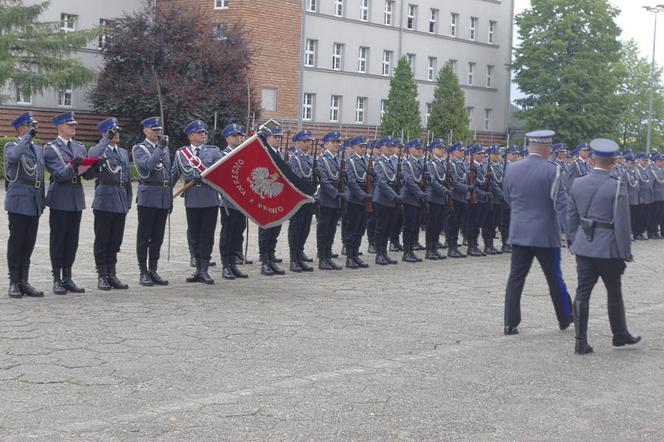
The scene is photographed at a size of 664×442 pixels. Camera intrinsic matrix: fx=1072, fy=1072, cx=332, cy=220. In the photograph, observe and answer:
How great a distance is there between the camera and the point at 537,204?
32.7 feet

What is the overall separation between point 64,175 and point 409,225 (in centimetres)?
677

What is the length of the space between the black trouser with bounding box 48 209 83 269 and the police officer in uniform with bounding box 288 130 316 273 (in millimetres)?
3775

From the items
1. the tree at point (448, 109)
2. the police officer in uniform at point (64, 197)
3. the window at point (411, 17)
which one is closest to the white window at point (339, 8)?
the window at point (411, 17)

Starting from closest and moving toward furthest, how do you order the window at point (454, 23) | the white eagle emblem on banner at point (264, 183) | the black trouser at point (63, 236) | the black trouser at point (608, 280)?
the black trouser at point (608, 280) < the black trouser at point (63, 236) < the white eagle emblem on banner at point (264, 183) < the window at point (454, 23)

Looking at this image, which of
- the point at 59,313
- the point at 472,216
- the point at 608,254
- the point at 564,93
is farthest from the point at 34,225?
the point at 564,93

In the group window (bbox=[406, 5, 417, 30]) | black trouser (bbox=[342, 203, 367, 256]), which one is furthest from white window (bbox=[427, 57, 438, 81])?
black trouser (bbox=[342, 203, 367, 256])

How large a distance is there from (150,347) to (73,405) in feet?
6.27

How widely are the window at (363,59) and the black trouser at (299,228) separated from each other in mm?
41491

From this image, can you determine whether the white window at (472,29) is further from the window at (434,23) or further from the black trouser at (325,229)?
Result: the black trouser at (325,229)

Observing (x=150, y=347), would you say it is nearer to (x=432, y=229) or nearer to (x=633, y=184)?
(x=432, y=229)

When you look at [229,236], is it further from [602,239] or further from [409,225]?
[602,239]

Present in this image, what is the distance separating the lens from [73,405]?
6.80 metres

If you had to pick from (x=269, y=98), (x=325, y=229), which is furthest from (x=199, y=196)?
(x=269, y=98)

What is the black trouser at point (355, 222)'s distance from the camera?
15.6 meters
